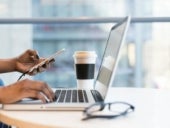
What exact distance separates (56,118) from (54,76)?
80.7 inches

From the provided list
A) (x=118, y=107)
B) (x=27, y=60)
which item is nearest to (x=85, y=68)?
(x=27, y=60)

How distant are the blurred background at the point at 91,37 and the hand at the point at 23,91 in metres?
1.85

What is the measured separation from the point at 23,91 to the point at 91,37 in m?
2.03

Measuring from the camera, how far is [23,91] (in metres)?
0.96

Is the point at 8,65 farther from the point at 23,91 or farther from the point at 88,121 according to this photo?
the point at 88,121

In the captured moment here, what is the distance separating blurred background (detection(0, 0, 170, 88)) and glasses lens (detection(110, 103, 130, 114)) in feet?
6.09

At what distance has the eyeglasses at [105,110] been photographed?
827 millimetres

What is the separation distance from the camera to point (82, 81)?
1432 millimetres

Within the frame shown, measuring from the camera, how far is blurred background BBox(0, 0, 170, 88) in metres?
2.86

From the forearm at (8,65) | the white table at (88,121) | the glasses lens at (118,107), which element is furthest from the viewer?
the forearm at (8,65)

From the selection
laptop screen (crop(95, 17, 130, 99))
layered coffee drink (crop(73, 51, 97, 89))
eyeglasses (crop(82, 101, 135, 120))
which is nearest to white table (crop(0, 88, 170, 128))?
eyeglasses (crop(82, 101, 135, 120))

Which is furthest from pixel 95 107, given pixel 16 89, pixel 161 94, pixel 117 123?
pixel 161 94

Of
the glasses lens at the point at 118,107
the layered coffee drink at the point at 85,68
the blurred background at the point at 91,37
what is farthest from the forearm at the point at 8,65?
the blurred background at the point at 91,37

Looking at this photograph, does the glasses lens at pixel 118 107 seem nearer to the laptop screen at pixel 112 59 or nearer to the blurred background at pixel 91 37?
the laptop screen at pixel 112 59
